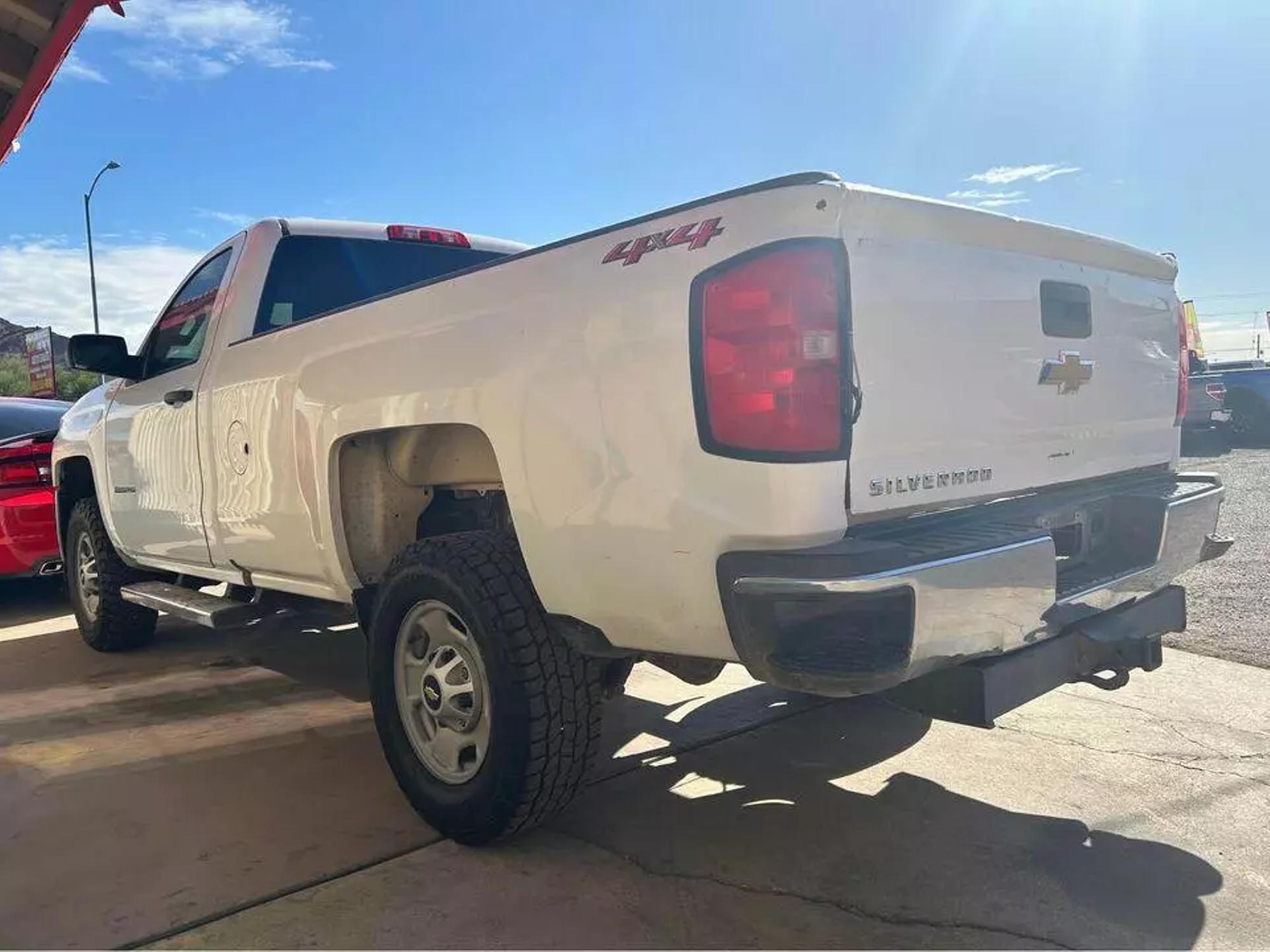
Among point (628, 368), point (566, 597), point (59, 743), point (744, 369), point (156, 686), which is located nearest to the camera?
point (744, 369)

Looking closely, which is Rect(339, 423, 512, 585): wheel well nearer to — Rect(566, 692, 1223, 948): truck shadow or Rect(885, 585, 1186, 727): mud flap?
Rect(566, 692, 1223, 948): truck shadow

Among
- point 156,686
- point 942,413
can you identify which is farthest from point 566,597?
point 156,686

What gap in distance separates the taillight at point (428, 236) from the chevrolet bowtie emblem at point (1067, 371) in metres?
2.99

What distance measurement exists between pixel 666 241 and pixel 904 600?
3.29 feet

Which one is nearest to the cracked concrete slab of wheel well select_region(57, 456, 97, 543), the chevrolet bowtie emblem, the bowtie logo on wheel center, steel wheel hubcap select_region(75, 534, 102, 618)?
the bowtie logo on wheel center

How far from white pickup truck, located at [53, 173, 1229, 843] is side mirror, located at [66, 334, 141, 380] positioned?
Answer: 1252mm

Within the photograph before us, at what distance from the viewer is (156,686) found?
16.7 feet

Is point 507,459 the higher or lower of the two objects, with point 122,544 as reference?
higher

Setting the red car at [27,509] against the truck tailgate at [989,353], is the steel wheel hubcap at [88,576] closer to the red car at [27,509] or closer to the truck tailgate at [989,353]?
the red car at [27,509]

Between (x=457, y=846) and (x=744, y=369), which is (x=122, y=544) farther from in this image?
(x=744, y=369)

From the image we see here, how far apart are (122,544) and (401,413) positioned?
3151 mm

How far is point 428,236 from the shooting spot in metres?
4.79

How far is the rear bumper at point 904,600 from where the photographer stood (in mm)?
2121

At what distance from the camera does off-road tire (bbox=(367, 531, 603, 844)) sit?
2750mm
